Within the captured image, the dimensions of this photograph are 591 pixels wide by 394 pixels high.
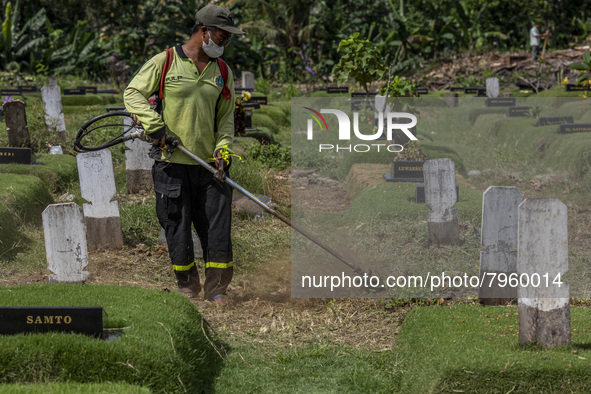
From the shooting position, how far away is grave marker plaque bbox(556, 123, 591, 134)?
1075cm

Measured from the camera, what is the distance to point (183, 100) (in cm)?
486

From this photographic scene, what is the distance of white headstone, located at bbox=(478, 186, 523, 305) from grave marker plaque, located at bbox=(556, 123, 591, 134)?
6.94m

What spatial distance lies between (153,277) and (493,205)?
109 inches

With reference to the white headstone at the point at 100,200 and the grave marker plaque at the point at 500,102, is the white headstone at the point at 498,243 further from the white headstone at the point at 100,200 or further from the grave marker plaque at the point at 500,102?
the grave marker plaque at the point at 500,102

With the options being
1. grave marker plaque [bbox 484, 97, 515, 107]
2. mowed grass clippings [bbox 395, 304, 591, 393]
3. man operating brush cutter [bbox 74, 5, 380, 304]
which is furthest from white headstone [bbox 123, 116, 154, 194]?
grave marker plaque [bbox 484, 97, 515, 107]

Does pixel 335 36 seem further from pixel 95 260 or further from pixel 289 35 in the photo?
pixel 95 260

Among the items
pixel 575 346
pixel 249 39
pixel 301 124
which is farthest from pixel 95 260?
pixel 249 39

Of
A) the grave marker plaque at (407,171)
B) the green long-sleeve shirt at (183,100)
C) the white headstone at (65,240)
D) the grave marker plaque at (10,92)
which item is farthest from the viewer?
the grave marker plaque at (10,92)

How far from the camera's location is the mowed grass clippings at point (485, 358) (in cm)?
340

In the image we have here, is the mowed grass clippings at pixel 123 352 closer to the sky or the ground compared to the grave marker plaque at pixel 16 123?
closer to the ground

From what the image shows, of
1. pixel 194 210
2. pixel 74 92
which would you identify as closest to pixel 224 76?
pixel 194 210

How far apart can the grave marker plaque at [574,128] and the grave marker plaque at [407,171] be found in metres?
3.97

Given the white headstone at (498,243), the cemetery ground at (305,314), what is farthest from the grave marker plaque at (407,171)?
the white headstone at (498,243)

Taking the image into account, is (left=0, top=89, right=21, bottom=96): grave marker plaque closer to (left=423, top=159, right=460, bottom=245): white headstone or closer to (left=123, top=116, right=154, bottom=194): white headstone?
(left=123, top=116, right=154, bottom=194): white headstone
